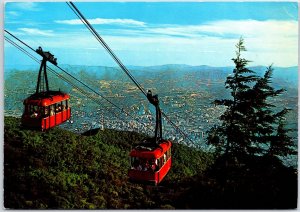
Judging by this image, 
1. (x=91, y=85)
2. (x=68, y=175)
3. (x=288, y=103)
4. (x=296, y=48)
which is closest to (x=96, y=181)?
(x=68, y=175)

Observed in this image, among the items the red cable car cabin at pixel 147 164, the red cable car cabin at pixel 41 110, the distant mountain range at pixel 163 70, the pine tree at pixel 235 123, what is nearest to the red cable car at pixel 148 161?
the red cable car cabin at pixel 147 164

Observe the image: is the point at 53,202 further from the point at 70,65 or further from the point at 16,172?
the point at 70,65

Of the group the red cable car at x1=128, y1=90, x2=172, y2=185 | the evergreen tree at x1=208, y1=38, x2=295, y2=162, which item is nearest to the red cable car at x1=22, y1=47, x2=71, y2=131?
the red cable car at x1=128, y1=90, x2=172, y2=185

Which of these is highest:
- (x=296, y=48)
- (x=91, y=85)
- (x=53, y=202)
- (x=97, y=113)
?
(x=296, y=48)

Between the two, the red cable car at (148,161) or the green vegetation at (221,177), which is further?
the green vegetation at (221,177)

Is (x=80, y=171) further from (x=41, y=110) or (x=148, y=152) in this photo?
(x=148, y=152)

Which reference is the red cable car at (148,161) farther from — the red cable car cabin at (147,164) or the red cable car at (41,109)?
the red cable car at (41,109)
